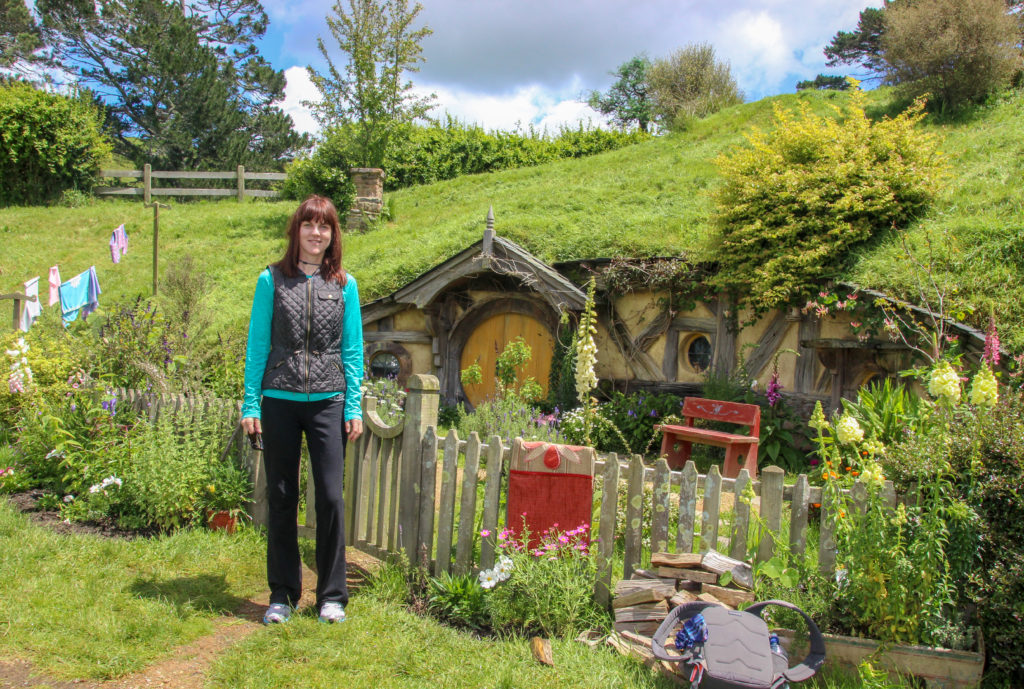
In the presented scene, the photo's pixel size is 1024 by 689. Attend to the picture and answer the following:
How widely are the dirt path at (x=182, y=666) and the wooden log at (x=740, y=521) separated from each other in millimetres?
2386

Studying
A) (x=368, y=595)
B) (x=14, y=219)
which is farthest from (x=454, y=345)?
(x=14, y=219)

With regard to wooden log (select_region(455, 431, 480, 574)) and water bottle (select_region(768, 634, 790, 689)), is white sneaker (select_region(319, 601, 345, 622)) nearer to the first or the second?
wooden log (select_region(455, 431, 480, 574))

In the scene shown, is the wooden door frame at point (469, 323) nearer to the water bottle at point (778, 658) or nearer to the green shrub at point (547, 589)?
the green shrub at point (547, 589)

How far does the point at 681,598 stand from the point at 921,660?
1032 mm

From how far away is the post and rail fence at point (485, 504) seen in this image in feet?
11.7

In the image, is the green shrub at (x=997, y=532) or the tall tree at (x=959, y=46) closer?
the green shrub at (x=997, y=532)

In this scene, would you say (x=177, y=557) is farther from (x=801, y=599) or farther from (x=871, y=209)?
(x=871, y=209)

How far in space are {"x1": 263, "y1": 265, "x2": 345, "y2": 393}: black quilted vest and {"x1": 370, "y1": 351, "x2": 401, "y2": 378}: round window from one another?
6.66 m

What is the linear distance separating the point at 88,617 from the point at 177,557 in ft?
2.98

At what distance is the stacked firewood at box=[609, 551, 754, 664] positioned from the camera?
341 centimetres

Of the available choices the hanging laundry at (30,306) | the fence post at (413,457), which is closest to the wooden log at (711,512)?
the fence post at (413,457)

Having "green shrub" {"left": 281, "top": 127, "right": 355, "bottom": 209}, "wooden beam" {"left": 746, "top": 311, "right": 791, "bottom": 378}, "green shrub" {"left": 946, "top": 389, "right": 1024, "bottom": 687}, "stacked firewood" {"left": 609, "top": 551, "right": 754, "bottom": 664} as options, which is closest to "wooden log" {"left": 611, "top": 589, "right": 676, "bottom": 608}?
"stacked firewood" {"left": 609, "top": 551, "right": 754, "bottom": 664}

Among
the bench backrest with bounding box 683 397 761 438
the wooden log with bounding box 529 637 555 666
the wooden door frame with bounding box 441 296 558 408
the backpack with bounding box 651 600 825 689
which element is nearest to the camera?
the backpack with bounding box 651 600 825 689

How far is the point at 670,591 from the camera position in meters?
3.47
